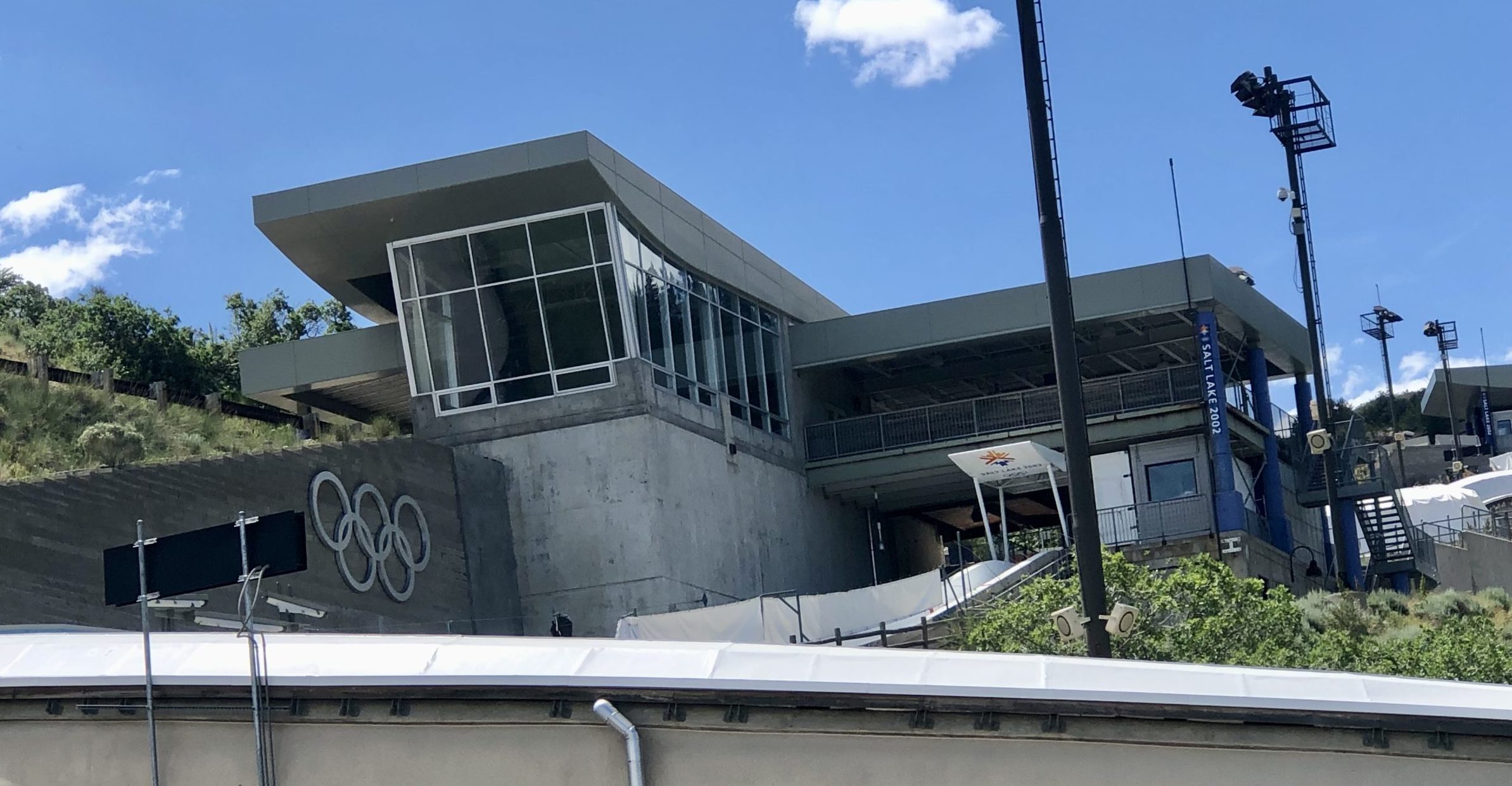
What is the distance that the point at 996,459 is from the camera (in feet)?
123

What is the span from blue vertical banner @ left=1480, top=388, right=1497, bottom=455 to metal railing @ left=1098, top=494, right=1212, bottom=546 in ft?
191

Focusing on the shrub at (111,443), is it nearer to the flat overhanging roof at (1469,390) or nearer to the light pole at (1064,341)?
the light pole at (1064,341)

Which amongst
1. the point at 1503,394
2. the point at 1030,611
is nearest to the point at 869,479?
the point at 1030,611

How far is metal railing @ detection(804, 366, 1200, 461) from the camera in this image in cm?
4131

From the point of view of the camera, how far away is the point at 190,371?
64438mm

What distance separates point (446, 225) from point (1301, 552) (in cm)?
2390

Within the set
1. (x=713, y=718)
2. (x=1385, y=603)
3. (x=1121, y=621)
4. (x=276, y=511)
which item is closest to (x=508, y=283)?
(x=276, y=511)

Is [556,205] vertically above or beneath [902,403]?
above

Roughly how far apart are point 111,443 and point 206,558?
21603 millimetres

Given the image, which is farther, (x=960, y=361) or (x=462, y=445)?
(x=960, y=361)

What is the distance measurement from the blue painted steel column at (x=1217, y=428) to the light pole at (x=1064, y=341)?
2495 cm

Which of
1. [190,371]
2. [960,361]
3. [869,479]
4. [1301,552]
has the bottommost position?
[1301,552]

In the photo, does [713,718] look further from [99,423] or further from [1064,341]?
[99,423]

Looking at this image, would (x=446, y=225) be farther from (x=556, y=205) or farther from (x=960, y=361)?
(x=960, y=361)
